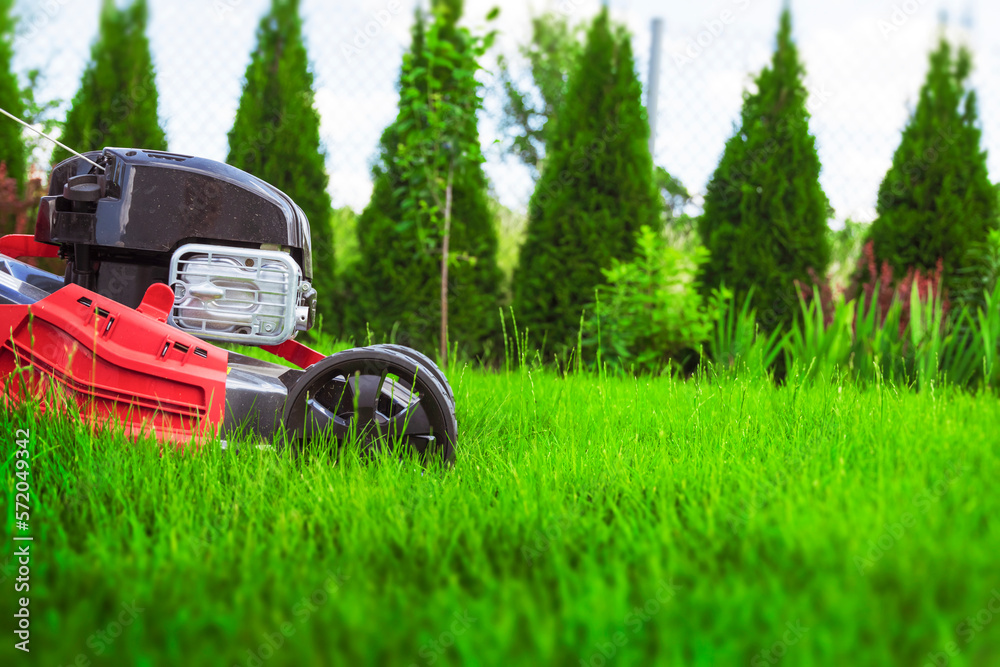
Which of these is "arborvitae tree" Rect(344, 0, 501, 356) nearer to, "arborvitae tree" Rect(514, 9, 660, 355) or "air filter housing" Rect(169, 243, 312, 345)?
"arborvitae tree" Rect(514, 9, 660, 355)

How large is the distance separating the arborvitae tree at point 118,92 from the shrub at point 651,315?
3.73 metres

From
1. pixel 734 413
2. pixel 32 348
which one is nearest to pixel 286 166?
pixel 32 348

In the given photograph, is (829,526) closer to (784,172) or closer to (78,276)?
(78,276)

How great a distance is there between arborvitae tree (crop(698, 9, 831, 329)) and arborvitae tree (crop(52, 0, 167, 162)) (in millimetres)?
4663

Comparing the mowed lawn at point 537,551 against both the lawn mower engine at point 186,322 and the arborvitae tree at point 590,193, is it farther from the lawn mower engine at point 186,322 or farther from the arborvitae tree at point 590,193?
the arborvitae tree at point 590,193

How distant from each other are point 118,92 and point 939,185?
21.8ft

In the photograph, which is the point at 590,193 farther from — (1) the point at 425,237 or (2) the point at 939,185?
(2) the point at 939,185

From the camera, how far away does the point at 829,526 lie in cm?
129

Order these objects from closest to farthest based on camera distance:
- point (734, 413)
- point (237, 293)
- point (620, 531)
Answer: point (620, 531), point (237, 293), point (734, 413)

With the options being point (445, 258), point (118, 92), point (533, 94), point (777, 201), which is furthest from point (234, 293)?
point (533, 94)

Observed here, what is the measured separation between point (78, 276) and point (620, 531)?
1839 millimetres

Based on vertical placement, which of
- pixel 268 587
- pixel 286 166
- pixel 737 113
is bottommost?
pixel 268 587

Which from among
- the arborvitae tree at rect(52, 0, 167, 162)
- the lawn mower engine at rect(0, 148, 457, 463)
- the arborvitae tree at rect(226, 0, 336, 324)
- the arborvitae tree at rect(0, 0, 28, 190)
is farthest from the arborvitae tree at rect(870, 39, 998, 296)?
A: the arborvitae tree at rect(0, 0, 28, 190)

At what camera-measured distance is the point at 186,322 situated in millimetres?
2084
